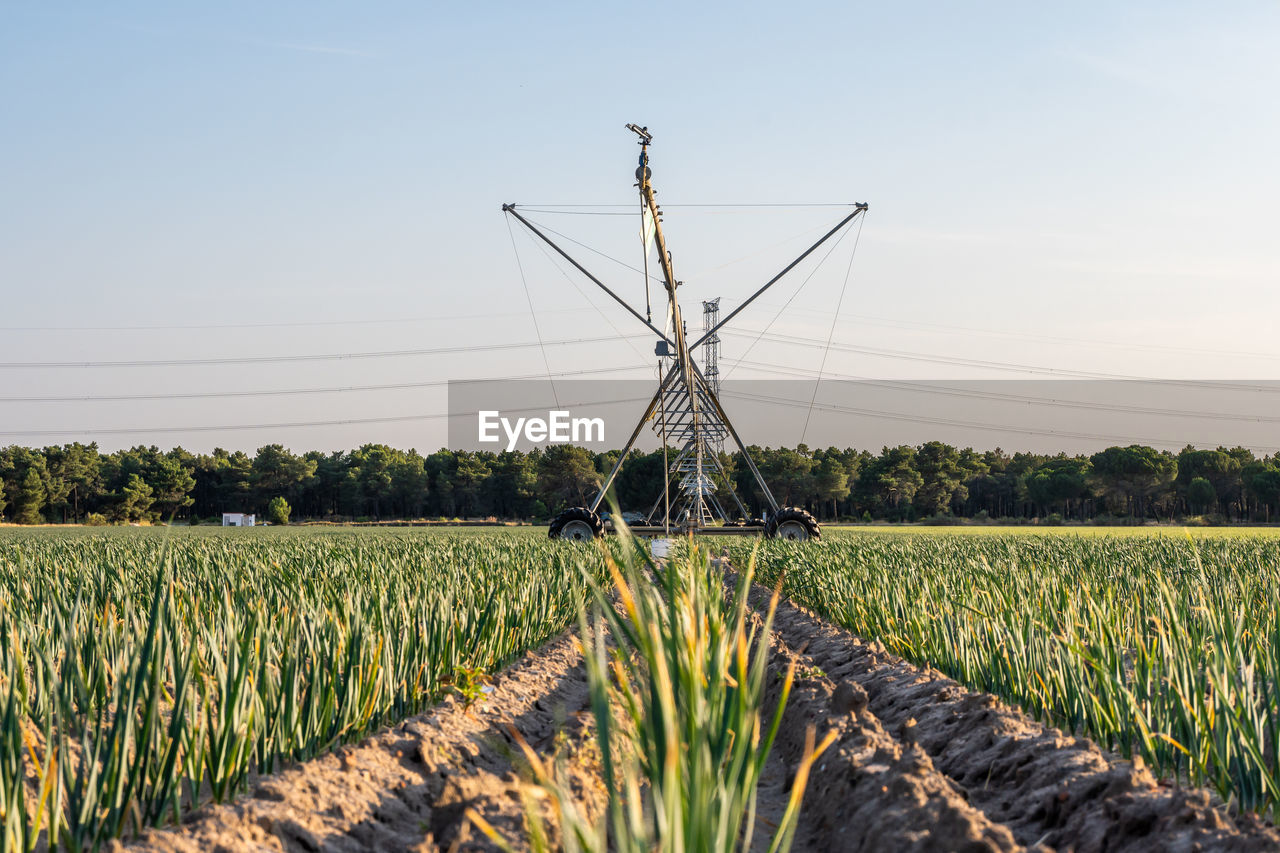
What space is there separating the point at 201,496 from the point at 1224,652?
94.5 meters

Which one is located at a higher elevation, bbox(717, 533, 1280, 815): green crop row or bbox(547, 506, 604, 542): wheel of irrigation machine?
bbox(717, 533, 1280, 815): green crop row

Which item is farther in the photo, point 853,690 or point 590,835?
point 853,690

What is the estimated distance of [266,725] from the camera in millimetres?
3443

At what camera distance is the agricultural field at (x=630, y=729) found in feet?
7.64

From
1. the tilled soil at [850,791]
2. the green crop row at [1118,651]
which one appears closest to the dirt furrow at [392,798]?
the tilled soil at [850,791]

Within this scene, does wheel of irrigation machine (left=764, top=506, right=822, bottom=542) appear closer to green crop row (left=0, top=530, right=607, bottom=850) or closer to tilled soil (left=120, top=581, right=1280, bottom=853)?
green crop row (left=0, top=530, right=607, bottom=850)

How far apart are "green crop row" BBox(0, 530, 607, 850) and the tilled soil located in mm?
158

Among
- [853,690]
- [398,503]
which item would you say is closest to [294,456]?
[398,503]

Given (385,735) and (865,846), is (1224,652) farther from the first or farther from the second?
(385,735)

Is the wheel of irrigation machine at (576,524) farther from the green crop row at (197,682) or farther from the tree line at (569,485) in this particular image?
the tree line at (569,485)

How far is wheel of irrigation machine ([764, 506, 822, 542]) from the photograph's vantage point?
20.8 meters

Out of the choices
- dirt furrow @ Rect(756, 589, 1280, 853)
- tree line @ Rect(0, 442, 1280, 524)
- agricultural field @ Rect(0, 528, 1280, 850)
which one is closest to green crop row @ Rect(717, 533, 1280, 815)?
agricultural field @ Rect(0, 528, 1280, 850)

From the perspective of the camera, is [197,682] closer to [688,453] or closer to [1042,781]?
[1042,781]

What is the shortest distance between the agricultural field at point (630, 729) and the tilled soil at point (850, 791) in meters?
0.01
